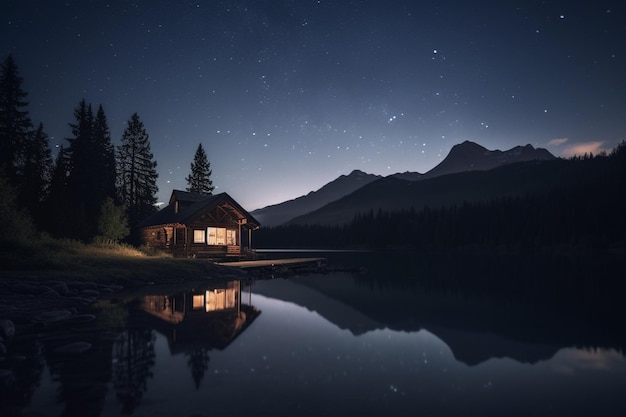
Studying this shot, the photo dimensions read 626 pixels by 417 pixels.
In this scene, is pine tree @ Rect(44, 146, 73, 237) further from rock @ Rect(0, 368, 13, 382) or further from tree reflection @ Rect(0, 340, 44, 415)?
rock @ Rect(0, 368, 13, 382)

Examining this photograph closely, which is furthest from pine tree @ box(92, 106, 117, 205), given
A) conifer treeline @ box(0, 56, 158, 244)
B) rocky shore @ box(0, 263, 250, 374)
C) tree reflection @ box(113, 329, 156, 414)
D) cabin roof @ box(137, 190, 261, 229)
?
tree reflection @ box(113, 329, 156, 414)

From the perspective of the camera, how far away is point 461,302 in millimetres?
21344

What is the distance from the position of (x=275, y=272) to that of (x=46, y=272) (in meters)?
18.8

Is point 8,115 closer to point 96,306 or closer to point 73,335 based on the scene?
point 96,306

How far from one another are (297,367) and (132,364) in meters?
3.77

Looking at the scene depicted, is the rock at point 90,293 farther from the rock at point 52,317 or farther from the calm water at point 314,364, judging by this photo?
the rock at point 52,317

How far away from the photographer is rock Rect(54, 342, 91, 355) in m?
9.41

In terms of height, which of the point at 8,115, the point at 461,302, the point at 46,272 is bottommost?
the point at 461,302

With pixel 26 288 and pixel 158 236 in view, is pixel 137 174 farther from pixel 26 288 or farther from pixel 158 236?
pixel 26 288

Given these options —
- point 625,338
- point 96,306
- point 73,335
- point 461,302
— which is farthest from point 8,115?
point 625,338

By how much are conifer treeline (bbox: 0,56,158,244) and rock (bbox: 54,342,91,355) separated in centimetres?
2257

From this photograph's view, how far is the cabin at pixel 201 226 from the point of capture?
1517 inches

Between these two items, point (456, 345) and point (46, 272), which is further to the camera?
point (46, 272)

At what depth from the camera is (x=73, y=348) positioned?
958cm
